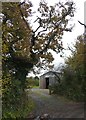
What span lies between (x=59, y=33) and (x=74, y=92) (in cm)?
430

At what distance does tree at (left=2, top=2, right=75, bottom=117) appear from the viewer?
15375mm

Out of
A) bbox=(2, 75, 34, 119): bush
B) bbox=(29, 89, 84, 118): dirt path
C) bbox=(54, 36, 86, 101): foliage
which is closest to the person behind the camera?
bbox=(2, 75, 34, 119): bush

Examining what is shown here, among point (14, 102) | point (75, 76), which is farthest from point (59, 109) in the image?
point (75, 76)

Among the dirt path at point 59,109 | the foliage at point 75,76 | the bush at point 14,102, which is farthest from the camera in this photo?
the foliage at point 75,76

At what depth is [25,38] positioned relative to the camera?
16781 mm

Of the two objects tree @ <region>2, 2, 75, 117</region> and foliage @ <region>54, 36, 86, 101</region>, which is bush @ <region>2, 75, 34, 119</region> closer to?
tree @ <region>2, 2, 75, 117</region>

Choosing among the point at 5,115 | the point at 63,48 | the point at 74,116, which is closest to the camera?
the point at 5,115

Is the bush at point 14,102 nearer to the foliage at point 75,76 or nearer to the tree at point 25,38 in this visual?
the tree at point 25,38

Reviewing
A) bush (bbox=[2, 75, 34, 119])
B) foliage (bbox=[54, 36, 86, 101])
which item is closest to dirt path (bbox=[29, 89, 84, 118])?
bush (bbox=[2, 75, 34, 119])

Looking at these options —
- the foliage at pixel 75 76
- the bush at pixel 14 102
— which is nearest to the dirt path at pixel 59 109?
the bush at pixel 14 102

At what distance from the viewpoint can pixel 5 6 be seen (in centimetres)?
1442

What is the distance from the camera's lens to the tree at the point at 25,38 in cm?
1538

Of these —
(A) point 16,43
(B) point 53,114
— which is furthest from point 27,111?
(A) point 16,43

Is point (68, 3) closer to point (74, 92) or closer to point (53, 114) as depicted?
point (74, 92)
